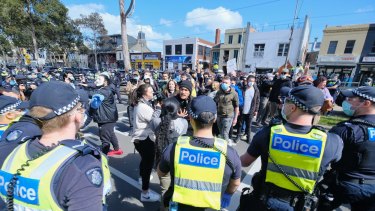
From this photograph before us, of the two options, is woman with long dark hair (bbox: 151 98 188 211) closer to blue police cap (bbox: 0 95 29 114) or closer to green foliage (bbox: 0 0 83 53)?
blue police cap (bbox: 0 95 29 114)

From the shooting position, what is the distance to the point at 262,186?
1804 mm

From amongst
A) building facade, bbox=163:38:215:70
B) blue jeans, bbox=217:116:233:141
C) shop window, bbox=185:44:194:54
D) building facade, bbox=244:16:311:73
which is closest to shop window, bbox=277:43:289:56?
building facade, bbox=244:16:311:73

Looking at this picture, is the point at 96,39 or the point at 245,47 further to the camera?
the point at 96,39

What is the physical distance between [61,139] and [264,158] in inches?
66.1

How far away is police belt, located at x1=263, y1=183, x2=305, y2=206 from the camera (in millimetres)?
1655

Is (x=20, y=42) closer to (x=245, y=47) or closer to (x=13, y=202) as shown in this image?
(x=245, y=47)

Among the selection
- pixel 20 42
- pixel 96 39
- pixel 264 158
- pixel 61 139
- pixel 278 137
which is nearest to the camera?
pixel 61 139

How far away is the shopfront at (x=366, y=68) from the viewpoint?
1877 cm

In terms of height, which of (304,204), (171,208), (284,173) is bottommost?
(171,208)

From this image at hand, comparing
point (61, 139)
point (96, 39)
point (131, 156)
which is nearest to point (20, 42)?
point (96, 39)

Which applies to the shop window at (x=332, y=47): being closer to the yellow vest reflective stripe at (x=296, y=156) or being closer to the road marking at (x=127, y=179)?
the yellow vest reflective stripe at (x=296, y=156)

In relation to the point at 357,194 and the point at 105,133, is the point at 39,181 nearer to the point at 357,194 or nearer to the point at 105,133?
the point at 357,194

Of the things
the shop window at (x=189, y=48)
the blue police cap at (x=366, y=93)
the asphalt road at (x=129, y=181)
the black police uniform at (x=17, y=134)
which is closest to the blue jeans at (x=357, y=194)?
the blue police cap at (x=366, y=93)

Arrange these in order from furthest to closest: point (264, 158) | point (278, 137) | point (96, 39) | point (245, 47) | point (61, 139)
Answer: point (96, 39), point (245, 47), point (264, 158), point (278, 137), point (61, 139)
